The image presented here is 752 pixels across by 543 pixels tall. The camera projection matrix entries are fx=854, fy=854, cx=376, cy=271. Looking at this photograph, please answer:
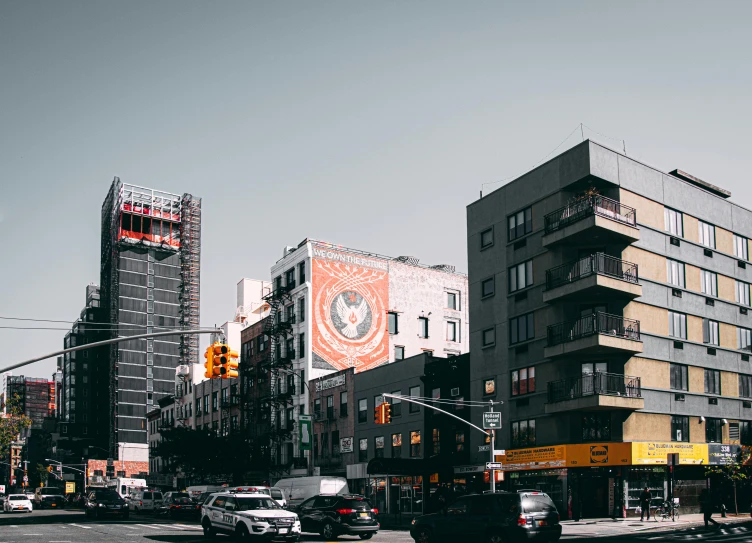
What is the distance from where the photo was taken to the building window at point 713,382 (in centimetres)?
5325

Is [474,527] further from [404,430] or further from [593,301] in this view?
[404,430]

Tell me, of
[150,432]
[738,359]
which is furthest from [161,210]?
[738,359]

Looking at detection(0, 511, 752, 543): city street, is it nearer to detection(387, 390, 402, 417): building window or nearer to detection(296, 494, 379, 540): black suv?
detection(296, 494, 379, 540): black suv

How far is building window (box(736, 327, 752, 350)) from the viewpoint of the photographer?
56719 millimetres

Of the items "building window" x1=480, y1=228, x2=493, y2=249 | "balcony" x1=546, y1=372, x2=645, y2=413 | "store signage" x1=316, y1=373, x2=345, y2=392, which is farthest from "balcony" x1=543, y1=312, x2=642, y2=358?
"store signage" x1=316, y1=373, x2=345, y2=392

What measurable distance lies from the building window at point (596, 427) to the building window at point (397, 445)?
17.9m

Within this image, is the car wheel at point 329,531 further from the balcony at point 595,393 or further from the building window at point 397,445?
the building window at point 397,445

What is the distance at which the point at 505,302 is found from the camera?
180 feet

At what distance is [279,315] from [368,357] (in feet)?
33.0

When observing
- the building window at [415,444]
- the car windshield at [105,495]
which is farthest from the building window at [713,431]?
the car windshield at [105,495]

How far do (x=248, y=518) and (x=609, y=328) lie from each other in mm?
24859

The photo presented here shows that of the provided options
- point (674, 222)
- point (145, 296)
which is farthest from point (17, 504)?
point (145, 296)

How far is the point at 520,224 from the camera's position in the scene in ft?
179

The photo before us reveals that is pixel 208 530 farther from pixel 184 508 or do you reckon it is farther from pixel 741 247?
pixel 741 247
